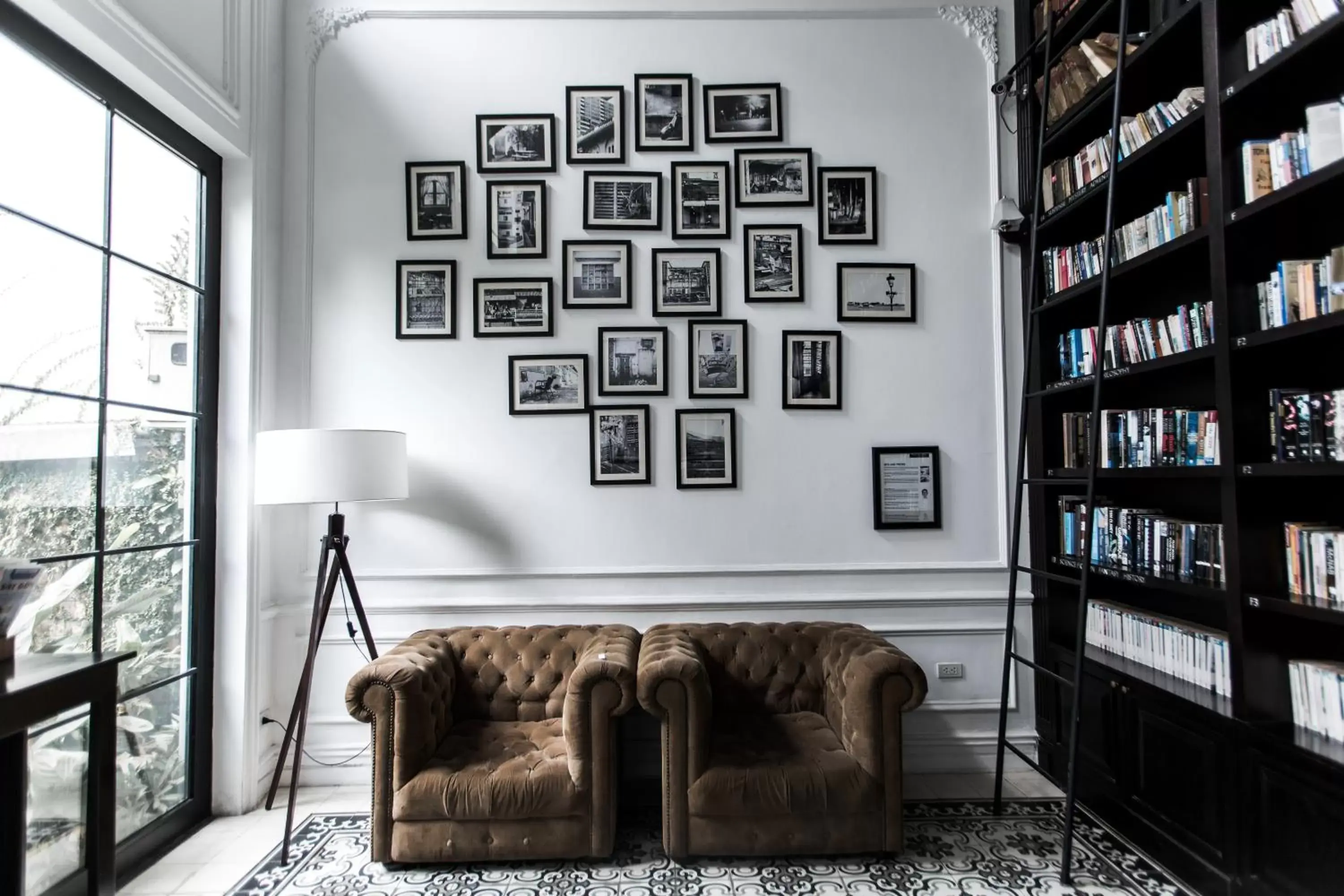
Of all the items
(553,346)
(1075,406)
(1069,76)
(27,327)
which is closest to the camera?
(27,327)

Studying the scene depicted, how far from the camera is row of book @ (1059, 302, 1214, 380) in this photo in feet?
7.73

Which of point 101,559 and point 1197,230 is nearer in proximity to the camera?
point 1197,230

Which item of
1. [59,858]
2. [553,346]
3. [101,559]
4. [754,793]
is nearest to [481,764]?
[754,793]

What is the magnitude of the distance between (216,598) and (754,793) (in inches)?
92.4

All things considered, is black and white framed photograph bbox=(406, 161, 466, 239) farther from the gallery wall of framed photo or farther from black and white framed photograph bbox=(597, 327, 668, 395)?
black and white framed photograph bbox=(597, 327, 668, 395)

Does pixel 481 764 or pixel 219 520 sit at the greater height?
pixel 219 520

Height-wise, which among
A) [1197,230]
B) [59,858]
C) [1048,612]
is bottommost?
[59,858]

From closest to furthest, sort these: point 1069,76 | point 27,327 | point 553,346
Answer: point 27,327, point 1069,76, point 553,346

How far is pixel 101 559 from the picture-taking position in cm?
239

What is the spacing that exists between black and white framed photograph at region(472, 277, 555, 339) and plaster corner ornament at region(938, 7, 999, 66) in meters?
2.35

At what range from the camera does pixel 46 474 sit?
7.16ft

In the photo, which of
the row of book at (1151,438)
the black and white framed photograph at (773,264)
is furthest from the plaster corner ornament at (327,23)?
the row of book at (1151,438)

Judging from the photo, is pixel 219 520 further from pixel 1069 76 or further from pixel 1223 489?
pixel 1069 76

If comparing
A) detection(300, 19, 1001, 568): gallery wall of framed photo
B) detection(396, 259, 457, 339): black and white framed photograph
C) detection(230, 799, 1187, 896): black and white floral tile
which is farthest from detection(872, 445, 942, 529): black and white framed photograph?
detection(396, 259, 457, 339): black and white framed photograph
